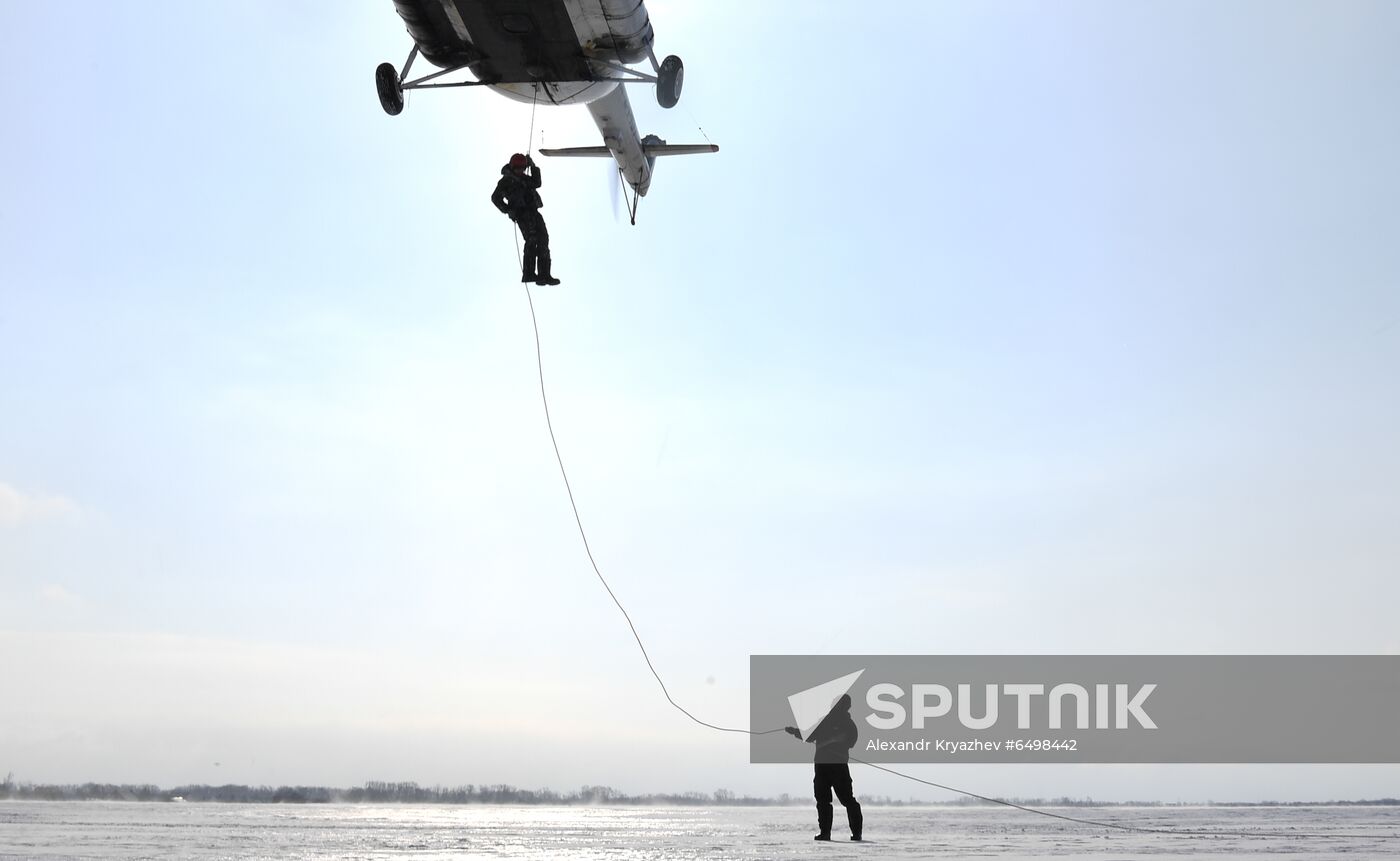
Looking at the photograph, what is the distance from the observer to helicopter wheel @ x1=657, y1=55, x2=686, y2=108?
15914mm

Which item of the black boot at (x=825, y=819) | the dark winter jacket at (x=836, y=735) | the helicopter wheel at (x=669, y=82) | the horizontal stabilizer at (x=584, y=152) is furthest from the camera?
the horizontal stabilizer at (x=584, y=152)

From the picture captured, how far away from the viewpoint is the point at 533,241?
16141 millimetres

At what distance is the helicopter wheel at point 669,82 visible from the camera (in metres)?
A: 15.9

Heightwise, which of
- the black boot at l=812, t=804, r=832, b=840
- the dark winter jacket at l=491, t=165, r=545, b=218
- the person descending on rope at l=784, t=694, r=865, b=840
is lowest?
the black boot at l=812, t=804, r=832, b=840

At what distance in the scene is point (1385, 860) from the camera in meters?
12.4

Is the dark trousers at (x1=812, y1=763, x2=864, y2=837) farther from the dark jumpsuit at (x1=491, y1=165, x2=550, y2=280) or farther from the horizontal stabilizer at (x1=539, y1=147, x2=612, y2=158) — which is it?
the horizontal stabilizer at (x1=539, y1=147, x2=612, y2=158)

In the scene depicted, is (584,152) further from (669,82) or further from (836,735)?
(836,735)

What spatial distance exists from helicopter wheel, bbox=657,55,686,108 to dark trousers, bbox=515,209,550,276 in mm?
2480

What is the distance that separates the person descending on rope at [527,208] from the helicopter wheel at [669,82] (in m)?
2.13

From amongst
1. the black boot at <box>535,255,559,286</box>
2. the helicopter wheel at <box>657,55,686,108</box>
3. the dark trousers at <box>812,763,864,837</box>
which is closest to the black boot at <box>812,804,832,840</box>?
the dark trousers at <box>812,763,864,837</box>

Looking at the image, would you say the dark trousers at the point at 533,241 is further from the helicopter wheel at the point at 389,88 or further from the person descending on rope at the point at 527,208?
the helicopter wheel at the point at 389,88

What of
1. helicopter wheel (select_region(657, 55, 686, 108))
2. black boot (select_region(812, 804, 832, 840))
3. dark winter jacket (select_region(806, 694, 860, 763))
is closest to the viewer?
dark winter jacket (select_region(806, 694, 860, 763))

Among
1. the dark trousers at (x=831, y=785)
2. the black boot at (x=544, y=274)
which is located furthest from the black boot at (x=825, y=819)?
the black boot at (x=544, y=274)

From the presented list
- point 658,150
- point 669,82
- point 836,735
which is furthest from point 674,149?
point 836,735
